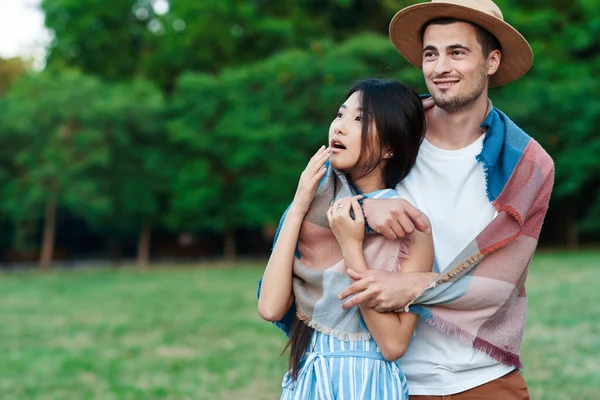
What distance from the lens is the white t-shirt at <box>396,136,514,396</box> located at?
2.30 m

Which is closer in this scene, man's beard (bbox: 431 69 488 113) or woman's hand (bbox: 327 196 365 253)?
woman's hand (bbox: 327 196 365 253)

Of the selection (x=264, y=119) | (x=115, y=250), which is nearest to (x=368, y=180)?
(x=264, y=119)

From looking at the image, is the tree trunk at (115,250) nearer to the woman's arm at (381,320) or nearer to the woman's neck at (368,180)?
the woman's neck at (368,180)

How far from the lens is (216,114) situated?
2417cm

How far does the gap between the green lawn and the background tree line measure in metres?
6.74

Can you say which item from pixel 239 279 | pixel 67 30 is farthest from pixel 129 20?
pixel 239 279

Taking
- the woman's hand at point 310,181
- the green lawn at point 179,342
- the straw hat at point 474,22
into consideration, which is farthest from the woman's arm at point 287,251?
the green lawn at point 179,342

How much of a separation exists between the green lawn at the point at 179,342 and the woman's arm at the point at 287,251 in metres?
4.53

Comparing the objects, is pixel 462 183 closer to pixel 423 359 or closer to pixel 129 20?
pixel 423 359

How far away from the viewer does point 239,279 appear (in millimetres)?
18672

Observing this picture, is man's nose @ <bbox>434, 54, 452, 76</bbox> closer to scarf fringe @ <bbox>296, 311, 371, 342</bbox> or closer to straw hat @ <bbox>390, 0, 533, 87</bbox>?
straw hat @ <bbox>390, 0, 533, 87</bbox>

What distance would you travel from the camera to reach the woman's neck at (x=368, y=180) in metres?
2.31

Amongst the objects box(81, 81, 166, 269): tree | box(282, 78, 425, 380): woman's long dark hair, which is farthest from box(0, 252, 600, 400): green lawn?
box(81, 81, 166, 269): tree

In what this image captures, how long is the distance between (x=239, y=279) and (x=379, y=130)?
1668 centimetres
